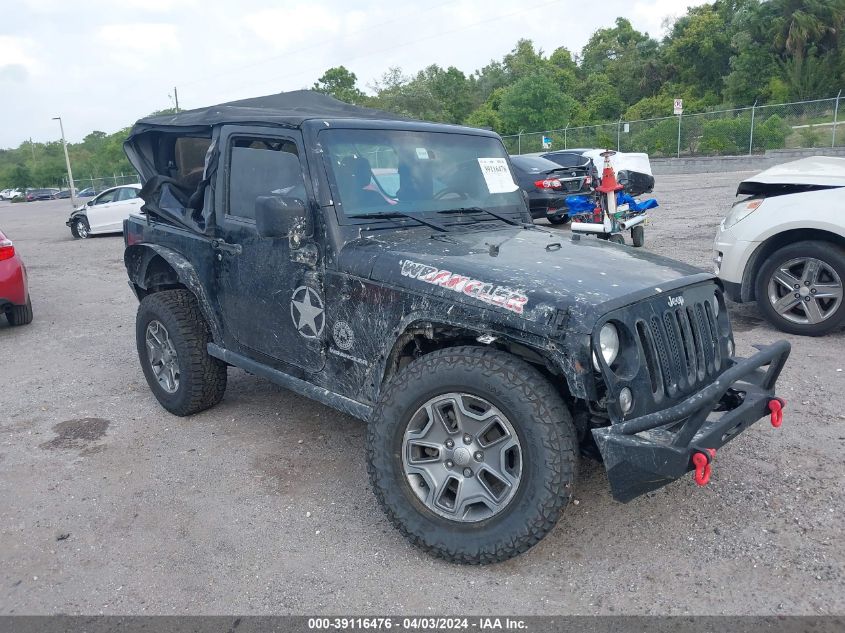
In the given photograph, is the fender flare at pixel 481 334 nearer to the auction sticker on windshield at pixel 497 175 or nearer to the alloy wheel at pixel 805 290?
the auction sticker on windshield at pixel 497 175

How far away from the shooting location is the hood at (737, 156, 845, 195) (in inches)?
232

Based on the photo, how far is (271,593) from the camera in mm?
2875

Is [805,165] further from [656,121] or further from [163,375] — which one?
[656,121]

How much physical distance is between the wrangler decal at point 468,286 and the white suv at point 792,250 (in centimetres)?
401

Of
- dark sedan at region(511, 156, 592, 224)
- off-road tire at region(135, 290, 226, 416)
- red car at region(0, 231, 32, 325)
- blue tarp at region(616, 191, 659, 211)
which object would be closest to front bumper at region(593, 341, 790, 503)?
off-road tire at region(135, 290, 226, 416)

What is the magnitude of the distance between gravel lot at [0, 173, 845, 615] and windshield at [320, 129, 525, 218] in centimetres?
152

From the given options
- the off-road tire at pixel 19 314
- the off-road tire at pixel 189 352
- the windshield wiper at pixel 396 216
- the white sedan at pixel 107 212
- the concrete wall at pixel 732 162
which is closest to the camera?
the windshield wiper at pixel 396 216

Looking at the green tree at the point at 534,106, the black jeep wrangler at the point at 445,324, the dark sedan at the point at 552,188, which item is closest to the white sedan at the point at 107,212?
the dark sedan at the point at 552,188

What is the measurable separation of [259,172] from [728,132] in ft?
90.2

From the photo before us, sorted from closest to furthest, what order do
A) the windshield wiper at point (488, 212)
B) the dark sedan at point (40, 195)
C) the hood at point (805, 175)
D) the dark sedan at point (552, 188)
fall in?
the windshield wiper at point (488, 212) < the hood at point (805, 175) < the dark sedan at point (552, 188) < the dark sedan at point (40, 195)

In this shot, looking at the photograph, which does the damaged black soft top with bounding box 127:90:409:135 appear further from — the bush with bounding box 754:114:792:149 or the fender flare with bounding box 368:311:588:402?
the bush with bounding box 754:114:792:149

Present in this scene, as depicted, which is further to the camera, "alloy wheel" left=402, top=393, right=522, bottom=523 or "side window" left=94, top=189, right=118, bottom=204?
"side window" left=94, top=189, right=118, bottom=204

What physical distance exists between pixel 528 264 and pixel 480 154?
1.42 m

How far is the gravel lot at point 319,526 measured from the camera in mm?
2811
